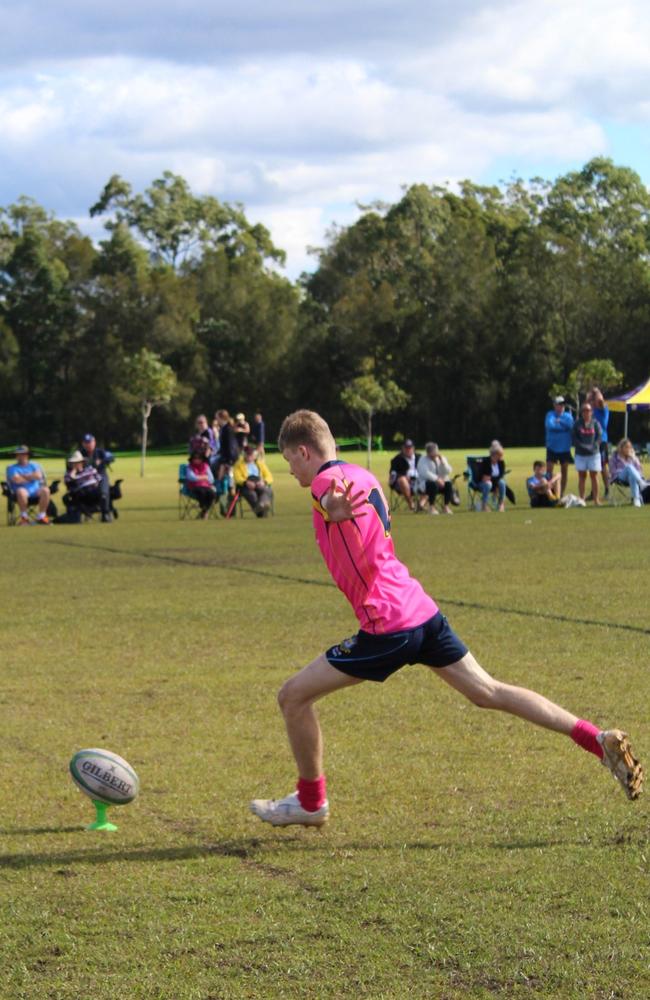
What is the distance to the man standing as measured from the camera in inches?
221

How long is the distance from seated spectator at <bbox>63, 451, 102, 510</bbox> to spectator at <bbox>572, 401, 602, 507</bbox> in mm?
9309

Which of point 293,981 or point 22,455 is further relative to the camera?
point 22,455

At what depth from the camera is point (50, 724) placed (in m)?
8.05

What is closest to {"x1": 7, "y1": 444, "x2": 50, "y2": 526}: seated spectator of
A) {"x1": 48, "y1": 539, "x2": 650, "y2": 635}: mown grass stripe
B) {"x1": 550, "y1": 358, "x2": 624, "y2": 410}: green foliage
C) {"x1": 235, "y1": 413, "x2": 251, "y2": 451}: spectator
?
{"x1": 235, "y1": 413, "x2": 251, "y2": 451}: spectator

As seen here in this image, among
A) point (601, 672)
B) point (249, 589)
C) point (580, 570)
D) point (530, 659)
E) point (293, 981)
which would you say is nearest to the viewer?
point (293, 981)

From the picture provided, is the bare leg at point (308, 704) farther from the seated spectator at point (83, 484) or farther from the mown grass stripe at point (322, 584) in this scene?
the seated spectator at point (83, 484)

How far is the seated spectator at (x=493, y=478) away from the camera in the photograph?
1100 inches

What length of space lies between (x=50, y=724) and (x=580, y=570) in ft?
29.8

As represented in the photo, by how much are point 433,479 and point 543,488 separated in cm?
232

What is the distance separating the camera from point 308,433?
18.7 ft

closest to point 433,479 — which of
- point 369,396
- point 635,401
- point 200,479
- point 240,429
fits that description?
point 240,429

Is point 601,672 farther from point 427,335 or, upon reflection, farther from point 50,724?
point 427,335

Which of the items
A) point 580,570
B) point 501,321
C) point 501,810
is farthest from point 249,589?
point 501,321

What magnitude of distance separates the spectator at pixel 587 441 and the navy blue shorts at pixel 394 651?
72.6 ft
